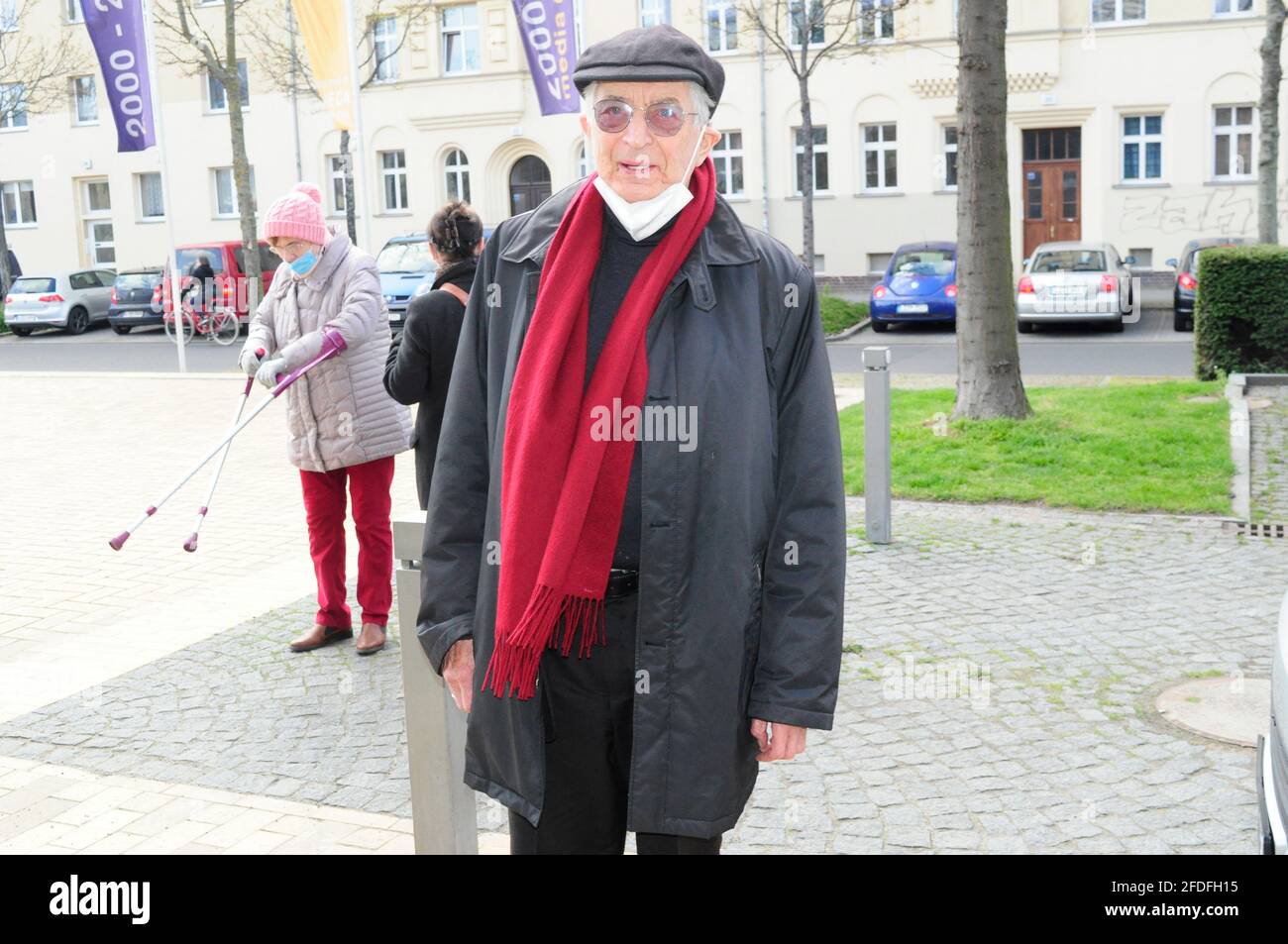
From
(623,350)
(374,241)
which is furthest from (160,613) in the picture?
(374,241)

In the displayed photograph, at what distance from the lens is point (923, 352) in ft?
69.3

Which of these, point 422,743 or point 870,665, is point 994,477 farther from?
point 422,743

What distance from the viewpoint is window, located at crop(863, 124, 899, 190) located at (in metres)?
33.0

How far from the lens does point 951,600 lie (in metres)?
7.02

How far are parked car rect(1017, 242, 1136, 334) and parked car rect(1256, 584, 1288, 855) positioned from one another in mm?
19801

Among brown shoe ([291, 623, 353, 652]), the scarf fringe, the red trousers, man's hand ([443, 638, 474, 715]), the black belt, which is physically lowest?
brown shoe ([291, 623, 353, 652])

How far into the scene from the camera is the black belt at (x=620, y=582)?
271 centimetres

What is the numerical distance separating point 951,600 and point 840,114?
2766 cm

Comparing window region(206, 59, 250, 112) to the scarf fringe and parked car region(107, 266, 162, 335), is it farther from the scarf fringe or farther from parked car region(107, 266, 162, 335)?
the scarf fringe

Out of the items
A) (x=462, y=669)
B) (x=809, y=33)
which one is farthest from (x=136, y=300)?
(x=462, y=669)

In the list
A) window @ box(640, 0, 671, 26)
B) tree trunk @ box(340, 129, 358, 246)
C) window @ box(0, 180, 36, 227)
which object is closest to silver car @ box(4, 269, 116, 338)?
tree trunk @ box(340, 129, 358, 246)

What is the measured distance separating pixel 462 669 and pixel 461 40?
3526cm

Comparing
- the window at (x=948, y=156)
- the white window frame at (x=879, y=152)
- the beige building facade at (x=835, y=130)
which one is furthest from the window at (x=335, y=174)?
the window at (x=948, y=156)

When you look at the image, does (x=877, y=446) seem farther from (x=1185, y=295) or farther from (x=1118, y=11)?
(x=1118, y=11)
